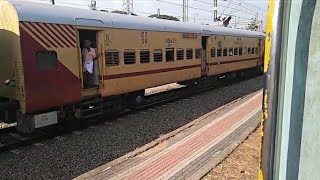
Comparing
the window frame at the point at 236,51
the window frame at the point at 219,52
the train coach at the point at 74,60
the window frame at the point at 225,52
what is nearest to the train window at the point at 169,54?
the train coach at the point at 74,60

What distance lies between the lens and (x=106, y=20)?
10008 millimetres

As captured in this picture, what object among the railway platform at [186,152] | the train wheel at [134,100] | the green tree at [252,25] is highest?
the green tree at [252,25]

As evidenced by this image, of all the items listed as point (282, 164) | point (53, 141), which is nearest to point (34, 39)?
point (53, 141)

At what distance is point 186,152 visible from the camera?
6.98 meters

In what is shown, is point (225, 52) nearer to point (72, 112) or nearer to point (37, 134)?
point (72, 112)

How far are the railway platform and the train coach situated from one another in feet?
8.26

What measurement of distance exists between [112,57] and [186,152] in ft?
14.5

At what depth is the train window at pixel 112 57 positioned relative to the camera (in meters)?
10.0

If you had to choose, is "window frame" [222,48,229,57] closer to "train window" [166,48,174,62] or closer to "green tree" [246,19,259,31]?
"train window" [166,48,174,62]

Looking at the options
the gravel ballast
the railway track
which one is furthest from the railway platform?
the railway track

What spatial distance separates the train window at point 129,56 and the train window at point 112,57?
0.41 meters

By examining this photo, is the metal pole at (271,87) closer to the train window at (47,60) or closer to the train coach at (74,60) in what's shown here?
the train coach at (74,60)

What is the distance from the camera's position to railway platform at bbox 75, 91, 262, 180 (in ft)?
19.4

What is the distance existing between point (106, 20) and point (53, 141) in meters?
3.88
